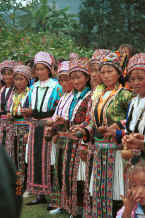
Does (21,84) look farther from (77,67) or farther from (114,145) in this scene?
(114,145)

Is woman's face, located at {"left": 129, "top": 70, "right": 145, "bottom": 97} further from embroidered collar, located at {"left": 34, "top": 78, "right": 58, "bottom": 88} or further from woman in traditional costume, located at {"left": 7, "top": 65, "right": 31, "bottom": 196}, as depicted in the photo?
woman in traditional costume, located at {"left": 7, "top": 65, "right": 31, "bottom": 196}

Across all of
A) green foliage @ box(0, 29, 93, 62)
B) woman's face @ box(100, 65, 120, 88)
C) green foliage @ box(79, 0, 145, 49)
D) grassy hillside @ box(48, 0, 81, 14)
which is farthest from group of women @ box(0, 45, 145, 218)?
grassy hillside @ box(48, 0, 81, 14)

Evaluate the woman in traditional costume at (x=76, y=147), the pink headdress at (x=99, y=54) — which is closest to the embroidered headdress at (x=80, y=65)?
the woman in traditional costume at (x=76, y=147)

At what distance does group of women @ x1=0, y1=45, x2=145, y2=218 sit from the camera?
3.86 metres

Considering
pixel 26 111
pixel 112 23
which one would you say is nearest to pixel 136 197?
pixel 26 111

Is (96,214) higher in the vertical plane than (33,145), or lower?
lower

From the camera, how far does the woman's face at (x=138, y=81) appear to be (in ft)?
12.3

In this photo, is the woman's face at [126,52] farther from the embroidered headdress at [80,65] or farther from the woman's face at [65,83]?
the woman's face at [65,83]

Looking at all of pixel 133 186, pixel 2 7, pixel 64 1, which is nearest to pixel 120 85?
pixel 133 186

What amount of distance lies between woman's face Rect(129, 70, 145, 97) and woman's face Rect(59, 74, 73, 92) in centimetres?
176

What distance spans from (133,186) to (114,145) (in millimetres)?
820

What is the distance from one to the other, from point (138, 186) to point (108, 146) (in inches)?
36.2

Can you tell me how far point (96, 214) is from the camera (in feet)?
13.8

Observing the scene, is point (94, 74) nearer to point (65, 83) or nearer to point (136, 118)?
point (65, 83)
